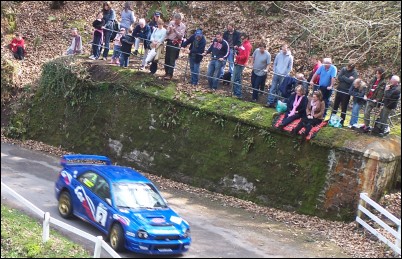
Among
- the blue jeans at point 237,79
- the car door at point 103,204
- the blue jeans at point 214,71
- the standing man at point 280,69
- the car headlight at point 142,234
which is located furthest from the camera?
the blue jeans at point 214,71

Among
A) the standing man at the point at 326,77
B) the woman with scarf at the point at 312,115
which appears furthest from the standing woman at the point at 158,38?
the woman with scarf at the point at 312,115

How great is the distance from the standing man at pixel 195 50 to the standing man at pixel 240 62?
118 centimetres

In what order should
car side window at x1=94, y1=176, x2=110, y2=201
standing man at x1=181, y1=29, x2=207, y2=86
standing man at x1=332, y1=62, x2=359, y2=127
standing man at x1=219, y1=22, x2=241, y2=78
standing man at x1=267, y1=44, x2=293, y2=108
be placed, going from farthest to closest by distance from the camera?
1. standing man at x1=219, y1=22, x2=241, y2=78
2. standing man at x1=181, y1=29, x2=207, y2=86
3. standing man at x1=267, y1=44, x2=293, y2=108
4. standing man at x1=332, y1=62, x2=359, y2=127
5. car side window at x1=94, y1=176, x2=110, y2=201

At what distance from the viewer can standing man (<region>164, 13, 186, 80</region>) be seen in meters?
20.0

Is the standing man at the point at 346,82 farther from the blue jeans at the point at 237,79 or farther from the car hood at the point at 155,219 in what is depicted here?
the car hood at the point at 155,219

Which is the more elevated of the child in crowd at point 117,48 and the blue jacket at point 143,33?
the blue jacket at point 143,33

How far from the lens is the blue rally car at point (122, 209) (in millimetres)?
12422

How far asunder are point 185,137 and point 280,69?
3731 mm

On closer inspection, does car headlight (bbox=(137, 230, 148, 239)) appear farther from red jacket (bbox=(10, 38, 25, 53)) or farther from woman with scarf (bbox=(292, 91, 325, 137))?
red jacket (bbox=(10, 38, 25, 53))

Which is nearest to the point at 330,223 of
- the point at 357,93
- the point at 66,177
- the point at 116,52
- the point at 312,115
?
the point at 312,115

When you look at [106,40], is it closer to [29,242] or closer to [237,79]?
[237,79]

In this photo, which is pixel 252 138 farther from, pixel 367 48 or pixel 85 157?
pixel 367 48

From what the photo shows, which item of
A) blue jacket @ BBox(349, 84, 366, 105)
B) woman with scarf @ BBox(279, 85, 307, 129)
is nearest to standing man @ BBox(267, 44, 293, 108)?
woman with scarf @ BBox(279, 85, 307, 129)

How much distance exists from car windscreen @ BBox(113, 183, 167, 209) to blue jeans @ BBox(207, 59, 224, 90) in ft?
22.0
